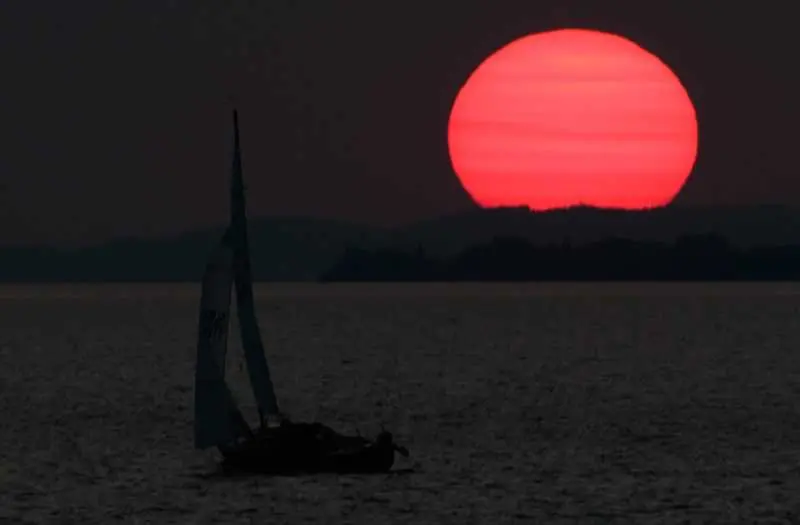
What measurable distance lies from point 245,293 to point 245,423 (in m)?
4.62

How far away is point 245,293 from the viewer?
206ft

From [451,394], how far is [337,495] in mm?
49397

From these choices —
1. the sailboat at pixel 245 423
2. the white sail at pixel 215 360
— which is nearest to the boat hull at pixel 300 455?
the sailboat at pixel 245 423

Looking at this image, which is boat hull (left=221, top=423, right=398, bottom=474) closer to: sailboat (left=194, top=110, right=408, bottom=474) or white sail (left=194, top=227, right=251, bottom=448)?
sailboat (left=194, top=110, right=408, bottom=474)

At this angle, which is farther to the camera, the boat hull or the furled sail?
the boat hull

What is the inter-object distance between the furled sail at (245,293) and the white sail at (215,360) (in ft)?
2.45

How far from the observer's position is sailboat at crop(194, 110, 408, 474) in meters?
60.9

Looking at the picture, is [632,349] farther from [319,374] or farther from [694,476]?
[694,476]

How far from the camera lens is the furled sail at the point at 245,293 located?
2375 inches

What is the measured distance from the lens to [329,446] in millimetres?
64188

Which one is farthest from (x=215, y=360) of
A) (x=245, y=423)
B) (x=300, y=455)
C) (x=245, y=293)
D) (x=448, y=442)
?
(x=448, y=442)

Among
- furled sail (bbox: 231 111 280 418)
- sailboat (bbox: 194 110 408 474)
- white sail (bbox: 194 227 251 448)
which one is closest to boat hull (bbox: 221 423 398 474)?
sailboat (bbox: 194 110 408 474)

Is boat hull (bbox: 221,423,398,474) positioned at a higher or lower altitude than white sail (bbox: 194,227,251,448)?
lower

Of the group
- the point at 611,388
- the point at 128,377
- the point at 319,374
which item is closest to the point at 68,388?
the point at 128,377
